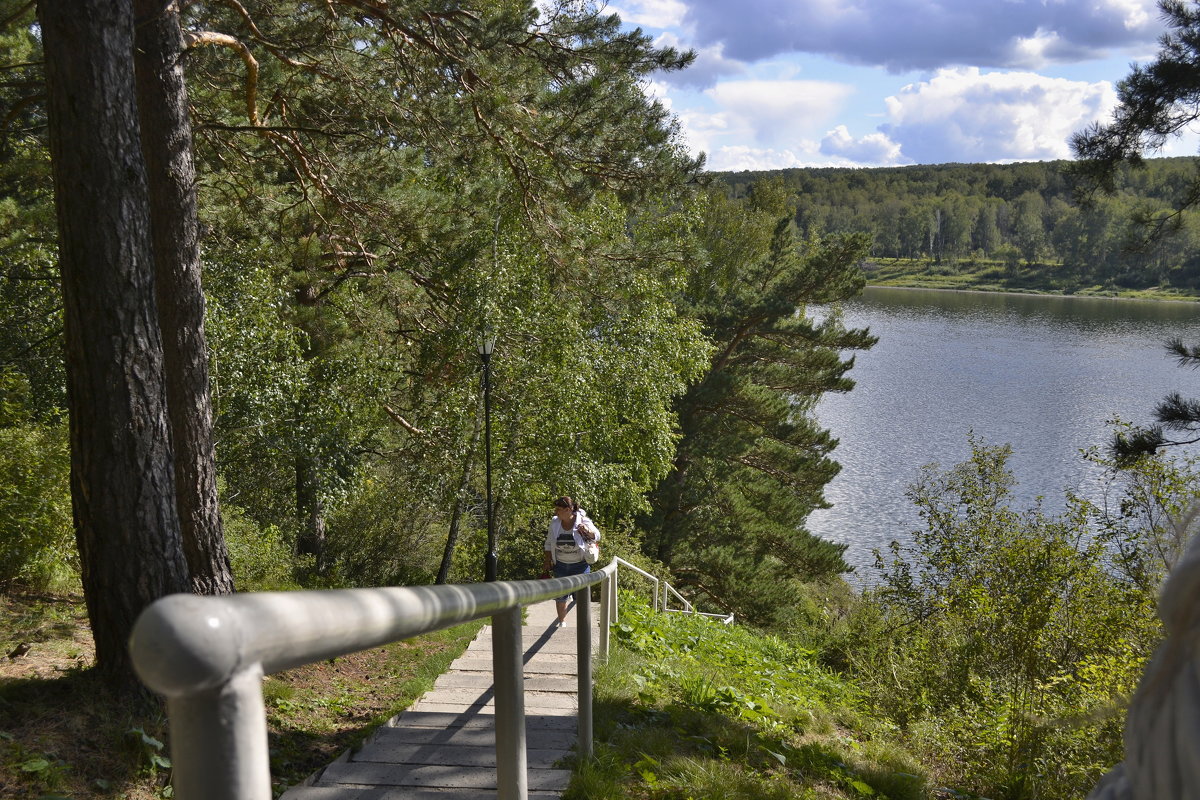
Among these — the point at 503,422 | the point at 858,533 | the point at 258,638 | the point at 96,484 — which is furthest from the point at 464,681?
the point at 858,533

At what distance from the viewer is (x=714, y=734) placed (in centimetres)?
598

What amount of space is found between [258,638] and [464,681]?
667cm

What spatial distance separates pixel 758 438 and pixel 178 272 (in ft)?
66.1

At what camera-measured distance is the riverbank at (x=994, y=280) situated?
82000 millimetres

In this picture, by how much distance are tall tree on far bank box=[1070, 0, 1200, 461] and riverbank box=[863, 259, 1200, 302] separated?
77.1m

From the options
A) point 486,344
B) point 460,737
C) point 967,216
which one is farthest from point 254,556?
point 967,216

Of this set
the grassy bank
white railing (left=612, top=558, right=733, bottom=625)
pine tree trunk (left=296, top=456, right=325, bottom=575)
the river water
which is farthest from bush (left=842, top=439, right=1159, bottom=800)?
the river water

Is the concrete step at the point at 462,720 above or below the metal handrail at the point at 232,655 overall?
below

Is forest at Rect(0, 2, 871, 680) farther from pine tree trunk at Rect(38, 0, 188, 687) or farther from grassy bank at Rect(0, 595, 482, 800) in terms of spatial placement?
grassy bank at Rect(0, 595, 482, 800)

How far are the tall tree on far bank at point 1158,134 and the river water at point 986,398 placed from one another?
1766 cm

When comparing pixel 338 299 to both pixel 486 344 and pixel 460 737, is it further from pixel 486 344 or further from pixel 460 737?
pixel 460 737

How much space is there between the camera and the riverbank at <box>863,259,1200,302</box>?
82000 mm

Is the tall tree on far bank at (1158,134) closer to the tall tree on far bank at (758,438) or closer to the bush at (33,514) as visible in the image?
the bush at (33,514)

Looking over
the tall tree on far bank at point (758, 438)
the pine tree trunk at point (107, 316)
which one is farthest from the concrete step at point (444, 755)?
the tall tree on far bank at point (758, 438)
